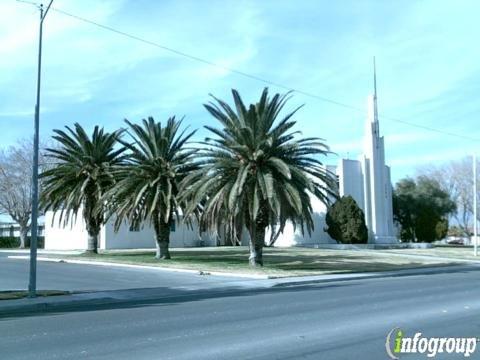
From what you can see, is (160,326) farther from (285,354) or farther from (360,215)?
(360,215)

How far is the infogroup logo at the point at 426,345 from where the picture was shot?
8.39 meters

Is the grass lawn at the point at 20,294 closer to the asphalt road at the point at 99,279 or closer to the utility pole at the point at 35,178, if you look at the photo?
the utility pole at the point at 35,178

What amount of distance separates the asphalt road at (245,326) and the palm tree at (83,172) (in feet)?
64.9

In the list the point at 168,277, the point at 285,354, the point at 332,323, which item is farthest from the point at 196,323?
the point at 168,277

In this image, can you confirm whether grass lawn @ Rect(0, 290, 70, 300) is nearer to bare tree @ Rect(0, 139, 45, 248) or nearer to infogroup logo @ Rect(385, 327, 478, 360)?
infogroup logo @ Rect(385, 327, 478, 360)

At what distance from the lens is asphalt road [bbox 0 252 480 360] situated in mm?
8602

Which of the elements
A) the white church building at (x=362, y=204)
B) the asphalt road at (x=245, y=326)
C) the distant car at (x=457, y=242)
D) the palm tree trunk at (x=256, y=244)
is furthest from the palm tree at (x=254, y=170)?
the distant car at (x=457, y=242)

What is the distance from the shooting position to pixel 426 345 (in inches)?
347

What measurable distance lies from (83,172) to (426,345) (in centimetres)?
2957

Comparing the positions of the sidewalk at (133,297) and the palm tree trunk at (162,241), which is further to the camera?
the palm tree trunk at (162,241)

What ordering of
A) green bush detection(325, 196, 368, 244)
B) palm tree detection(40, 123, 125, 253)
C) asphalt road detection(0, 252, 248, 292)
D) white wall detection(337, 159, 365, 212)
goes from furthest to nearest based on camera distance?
1. white wall detection(337, 159, 365, 212)
2. green bush detection(325, 196, 368, 244)
3. palm tree detection(40, 123, 125, 253)
4. asphalt road detection(0, 252, 248, 292)

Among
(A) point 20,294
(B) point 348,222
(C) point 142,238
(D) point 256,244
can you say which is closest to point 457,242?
(B) point 348,222

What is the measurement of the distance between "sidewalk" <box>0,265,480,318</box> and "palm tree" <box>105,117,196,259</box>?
32.6 feet

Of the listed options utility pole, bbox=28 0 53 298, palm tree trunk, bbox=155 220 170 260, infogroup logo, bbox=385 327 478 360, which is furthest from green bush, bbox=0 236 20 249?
infogroup logo, bbox=385 327 478 360
